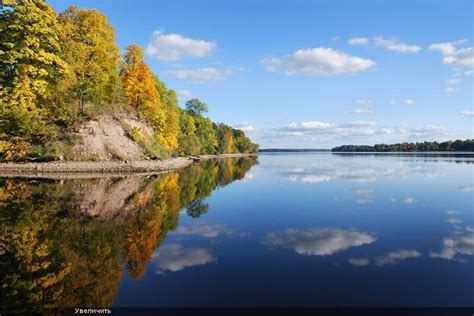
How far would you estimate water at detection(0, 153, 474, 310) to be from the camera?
30.0 feet

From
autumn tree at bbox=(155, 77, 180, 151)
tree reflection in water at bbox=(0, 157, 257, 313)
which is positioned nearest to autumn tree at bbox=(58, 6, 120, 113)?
autumn tree at bbox=(155, 77, 180, 151)

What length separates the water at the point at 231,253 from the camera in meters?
9.15

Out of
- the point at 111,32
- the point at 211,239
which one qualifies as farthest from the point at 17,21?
the point at 211,239

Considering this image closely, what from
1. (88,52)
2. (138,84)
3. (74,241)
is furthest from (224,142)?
(74,241)

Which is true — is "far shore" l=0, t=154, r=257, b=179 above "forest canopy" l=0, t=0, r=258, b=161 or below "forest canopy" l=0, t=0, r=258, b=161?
below

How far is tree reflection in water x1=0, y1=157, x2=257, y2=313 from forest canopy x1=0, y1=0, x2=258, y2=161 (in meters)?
22.2

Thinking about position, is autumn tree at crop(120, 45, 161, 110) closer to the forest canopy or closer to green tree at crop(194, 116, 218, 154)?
the forest canopy

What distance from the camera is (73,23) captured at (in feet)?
183

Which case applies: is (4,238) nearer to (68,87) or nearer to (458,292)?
(458,292)

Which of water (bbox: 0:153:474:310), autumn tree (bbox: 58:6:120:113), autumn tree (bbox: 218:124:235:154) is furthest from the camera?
autumn tree (bbox: 218:124:235:154)

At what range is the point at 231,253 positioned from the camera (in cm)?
Result: 1304

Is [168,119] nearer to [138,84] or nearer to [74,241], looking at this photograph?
[138,84]

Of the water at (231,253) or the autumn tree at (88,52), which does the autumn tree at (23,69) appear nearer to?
the autumn tree at (88,52)

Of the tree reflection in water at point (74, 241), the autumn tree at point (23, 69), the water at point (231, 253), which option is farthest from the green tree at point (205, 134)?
the water at point (231, 253)
